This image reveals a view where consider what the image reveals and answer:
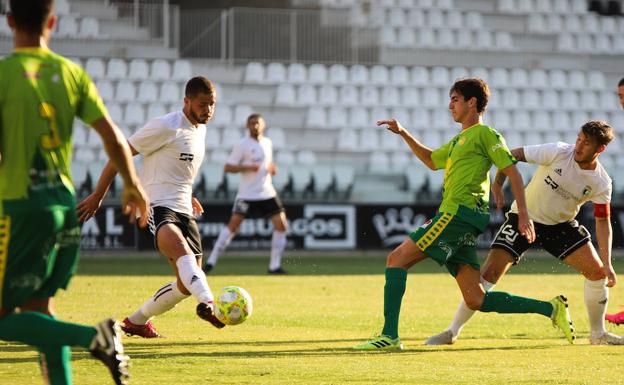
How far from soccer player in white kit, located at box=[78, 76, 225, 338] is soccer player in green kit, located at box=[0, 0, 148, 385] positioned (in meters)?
3.17

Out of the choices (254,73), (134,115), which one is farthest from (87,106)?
(254,73)

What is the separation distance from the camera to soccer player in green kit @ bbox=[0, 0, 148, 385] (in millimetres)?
5078

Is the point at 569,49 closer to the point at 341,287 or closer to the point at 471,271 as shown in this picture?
the point at 341,287

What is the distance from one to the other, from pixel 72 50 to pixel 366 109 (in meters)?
7.20

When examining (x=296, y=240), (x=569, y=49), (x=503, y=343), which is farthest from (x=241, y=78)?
(x=503, y=343)

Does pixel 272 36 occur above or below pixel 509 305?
above

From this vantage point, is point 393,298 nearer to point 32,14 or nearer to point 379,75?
point 32,14

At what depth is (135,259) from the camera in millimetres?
20750

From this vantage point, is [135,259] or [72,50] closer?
[135,259]

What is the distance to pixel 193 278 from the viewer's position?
26.9 ft

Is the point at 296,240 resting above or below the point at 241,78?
below

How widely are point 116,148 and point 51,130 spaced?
0.31 m

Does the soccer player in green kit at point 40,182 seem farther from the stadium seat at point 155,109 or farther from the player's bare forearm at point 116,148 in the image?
the stadium seat at point 155,109

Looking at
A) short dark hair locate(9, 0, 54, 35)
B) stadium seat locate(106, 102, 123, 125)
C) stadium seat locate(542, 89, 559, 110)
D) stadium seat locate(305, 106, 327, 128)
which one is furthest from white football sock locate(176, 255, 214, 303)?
stadium seat locate(542, 89, 559, 110)
